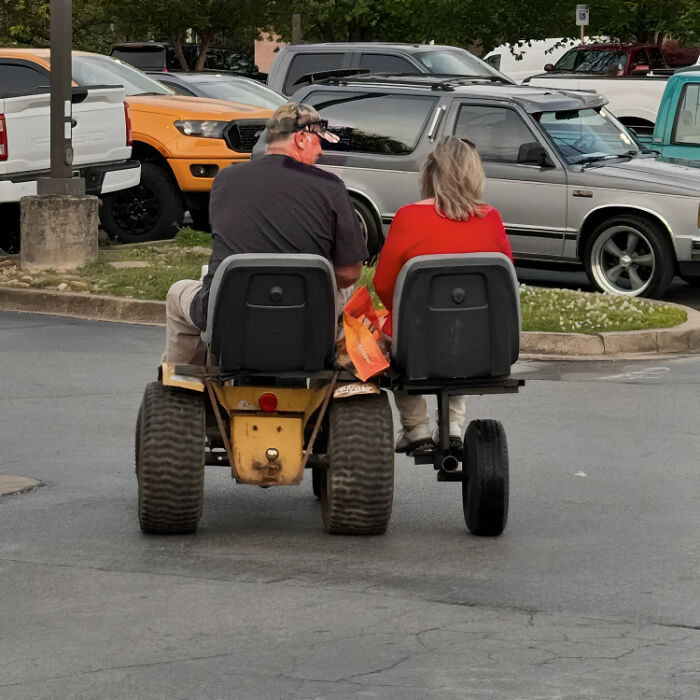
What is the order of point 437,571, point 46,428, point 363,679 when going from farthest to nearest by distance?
A: point 46,428 < point 437,571 < point 363,679

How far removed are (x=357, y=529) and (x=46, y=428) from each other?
9.50 ft

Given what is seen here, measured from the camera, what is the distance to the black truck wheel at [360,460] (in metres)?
6.82

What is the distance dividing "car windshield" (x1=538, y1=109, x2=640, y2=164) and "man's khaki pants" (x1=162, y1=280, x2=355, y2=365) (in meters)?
8.43

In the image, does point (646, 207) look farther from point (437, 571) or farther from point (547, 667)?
point (547, 667)

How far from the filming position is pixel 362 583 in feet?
20.7

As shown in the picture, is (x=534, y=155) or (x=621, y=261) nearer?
(x=621, y=261)

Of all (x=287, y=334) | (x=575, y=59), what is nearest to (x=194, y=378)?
(x=287, y=334)

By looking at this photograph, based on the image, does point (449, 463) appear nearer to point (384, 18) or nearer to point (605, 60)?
point (605, 60)

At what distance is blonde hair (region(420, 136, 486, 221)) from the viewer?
7090mm

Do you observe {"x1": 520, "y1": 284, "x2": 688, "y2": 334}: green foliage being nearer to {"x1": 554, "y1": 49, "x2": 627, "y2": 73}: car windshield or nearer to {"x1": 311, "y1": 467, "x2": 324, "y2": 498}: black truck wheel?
{"x1": 311, "y1": 467, "x2": 324, "y2": 498}: black truck wheel

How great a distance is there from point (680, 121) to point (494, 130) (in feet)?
9.38

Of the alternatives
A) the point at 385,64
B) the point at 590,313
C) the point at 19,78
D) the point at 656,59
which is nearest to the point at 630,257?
the point at 590,313

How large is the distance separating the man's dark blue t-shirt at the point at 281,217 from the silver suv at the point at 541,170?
8038mm

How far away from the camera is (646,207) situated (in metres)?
14.7
